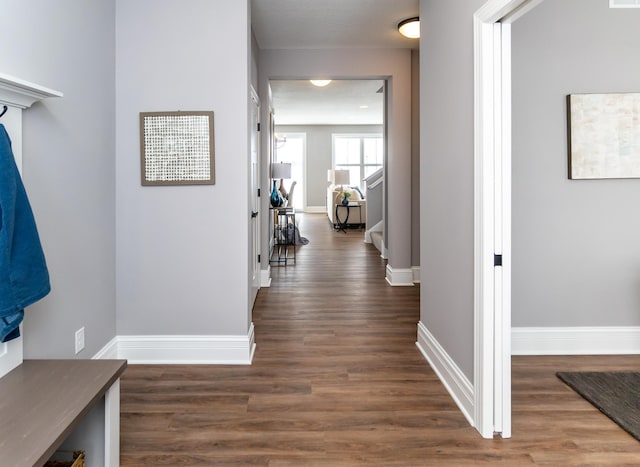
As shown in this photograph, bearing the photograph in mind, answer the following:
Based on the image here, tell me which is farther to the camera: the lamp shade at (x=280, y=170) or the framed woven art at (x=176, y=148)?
the lamp shade at (x=280, y=170)

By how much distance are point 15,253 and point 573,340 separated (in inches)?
134

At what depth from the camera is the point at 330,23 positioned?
4.50 m

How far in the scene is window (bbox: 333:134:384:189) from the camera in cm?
1506

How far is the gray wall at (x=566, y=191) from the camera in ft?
10.4

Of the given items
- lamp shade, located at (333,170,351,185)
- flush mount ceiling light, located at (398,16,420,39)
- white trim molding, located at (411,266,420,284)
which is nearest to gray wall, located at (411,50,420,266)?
white trim molding, located at (411,266,420,284)

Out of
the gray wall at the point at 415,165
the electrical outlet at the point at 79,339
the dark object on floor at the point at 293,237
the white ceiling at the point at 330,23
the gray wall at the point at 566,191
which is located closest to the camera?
the electrical outlet at the point at 79,339

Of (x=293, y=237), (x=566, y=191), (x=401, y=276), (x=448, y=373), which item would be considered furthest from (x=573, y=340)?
(x=293, y=237)

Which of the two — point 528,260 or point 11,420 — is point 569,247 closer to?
point 528,260

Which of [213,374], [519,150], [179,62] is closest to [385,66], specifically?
[519,150]

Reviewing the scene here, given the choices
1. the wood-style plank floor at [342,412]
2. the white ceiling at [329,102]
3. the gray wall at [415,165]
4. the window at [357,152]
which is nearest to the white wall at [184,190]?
the wood-style plank floor at [342,412]

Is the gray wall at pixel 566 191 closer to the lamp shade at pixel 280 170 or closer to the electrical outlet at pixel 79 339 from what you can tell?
the electrical outlet at pixel 79 339

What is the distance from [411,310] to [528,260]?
1426mm

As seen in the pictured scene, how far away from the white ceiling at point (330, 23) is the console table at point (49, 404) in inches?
131

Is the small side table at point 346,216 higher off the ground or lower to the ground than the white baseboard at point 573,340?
higher
